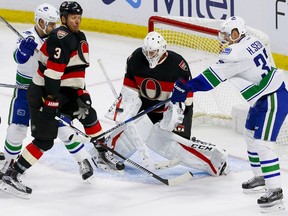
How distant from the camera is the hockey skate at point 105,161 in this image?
235 inches

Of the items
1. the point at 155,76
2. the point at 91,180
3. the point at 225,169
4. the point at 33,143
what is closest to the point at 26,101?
the point at 33,143

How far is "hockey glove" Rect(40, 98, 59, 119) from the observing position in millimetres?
5387

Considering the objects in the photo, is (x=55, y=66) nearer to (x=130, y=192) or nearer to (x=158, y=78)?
(x=158, y=78)

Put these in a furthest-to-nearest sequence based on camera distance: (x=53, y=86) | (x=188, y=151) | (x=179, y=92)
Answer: (x=188, y=151) → (x=179, y=92) → (x=53, y=86)

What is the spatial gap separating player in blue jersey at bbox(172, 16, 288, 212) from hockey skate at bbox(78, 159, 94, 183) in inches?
28.1

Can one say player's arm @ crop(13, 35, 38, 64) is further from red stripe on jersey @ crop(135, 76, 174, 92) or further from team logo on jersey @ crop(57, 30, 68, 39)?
red stripe on jersey @ crop(135, 76, 174, 92)

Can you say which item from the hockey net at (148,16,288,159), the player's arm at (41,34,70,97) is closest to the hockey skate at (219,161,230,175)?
the hockey net at (148,16,288,159)

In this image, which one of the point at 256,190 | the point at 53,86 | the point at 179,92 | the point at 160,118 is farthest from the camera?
the point at 160,118

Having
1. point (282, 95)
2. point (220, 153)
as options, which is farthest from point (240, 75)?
point (220, 153)

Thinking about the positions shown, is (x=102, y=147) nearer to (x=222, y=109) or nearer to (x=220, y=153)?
(x=220, y=153)

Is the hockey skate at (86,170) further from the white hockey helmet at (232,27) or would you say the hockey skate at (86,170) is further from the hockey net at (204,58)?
the hockey net at (204,58)

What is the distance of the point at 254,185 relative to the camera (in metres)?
5.61

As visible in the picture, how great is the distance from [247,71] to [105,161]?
1173 millimetres

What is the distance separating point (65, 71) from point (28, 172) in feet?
2.63
